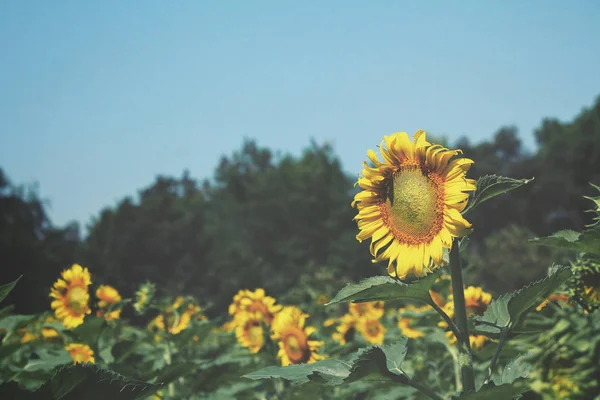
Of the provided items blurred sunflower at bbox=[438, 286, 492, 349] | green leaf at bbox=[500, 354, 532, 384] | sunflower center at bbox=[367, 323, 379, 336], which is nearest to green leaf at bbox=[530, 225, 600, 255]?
green leaf at bbox=[500, 354, 532, 384]

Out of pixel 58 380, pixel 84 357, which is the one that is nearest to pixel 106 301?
pixel 84 357

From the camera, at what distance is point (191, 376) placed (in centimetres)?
539

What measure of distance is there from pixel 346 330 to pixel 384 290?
4578 mm

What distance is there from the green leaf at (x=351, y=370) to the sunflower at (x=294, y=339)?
2.39 meters

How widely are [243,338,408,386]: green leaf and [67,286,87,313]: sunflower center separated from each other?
2448mm

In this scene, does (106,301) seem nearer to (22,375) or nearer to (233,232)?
(22,375)

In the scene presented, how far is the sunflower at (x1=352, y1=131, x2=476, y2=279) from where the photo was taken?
7.20ft

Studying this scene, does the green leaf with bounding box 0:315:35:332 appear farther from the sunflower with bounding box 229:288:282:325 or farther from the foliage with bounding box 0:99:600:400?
the sunflower with bounding box 229:288:282:325

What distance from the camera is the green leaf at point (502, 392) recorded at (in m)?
1.73

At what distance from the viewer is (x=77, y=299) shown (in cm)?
432

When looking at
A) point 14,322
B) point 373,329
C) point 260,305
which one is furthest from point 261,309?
point 14,322

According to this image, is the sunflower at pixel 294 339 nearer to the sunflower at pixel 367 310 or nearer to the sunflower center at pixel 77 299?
the sunflower center at pixel 77 299

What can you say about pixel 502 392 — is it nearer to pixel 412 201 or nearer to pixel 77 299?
pixel 412 201

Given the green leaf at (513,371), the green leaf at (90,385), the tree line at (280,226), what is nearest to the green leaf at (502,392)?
the green leaf at (513,371)
